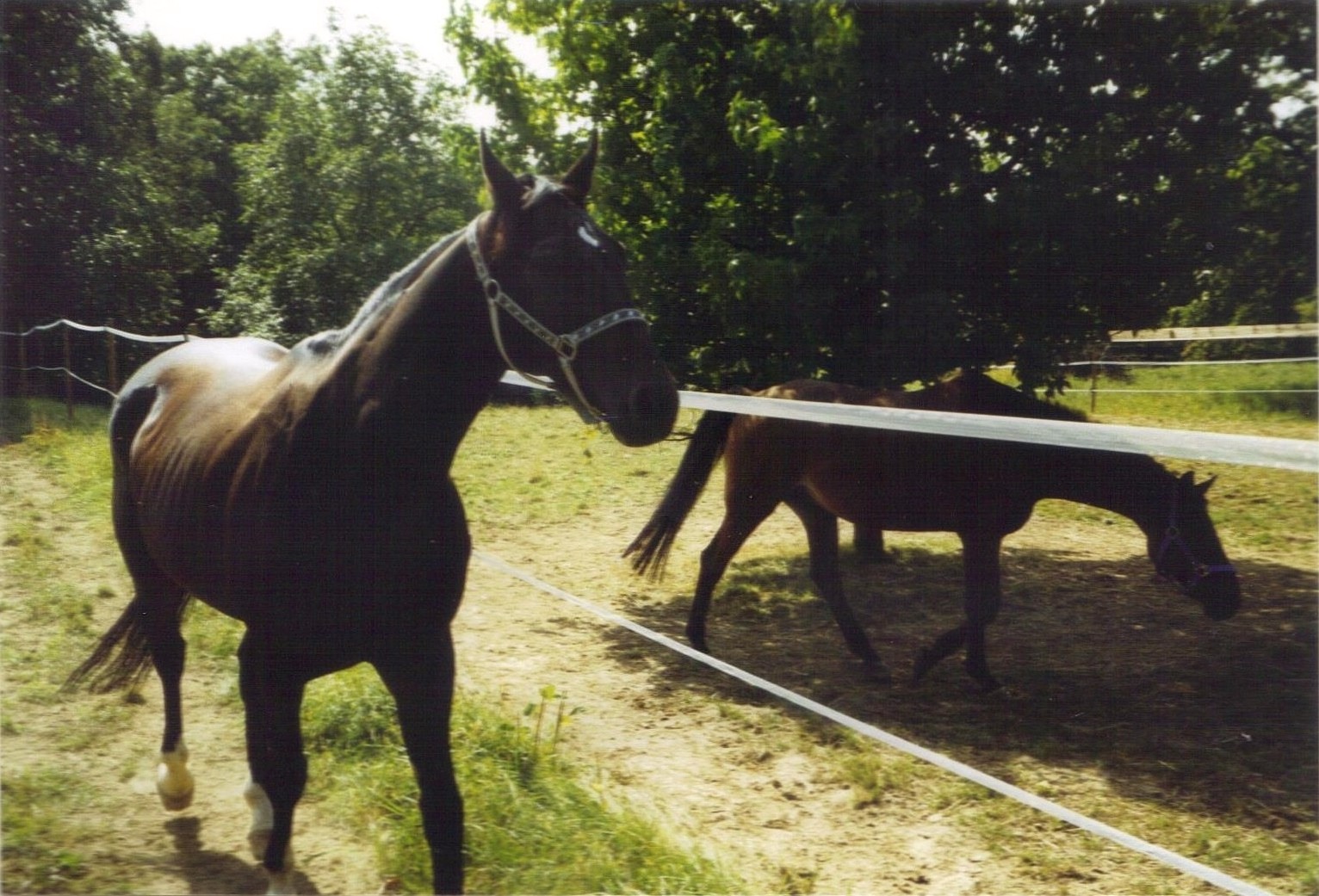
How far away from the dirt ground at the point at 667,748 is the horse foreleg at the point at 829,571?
16 centimetres

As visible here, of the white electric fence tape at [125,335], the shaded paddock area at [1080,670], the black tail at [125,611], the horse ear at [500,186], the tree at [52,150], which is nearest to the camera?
the horse ear at [500,186]

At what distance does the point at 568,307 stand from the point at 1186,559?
145 inches

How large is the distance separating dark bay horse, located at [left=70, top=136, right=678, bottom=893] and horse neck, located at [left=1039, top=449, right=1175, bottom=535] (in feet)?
11.0

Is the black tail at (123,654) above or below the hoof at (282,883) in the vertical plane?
above

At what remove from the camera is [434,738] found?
7.66 ft

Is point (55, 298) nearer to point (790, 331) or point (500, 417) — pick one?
point (500, 417)

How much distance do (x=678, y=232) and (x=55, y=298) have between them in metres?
15.4

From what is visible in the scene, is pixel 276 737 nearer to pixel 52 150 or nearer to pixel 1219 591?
pixel 1219 591

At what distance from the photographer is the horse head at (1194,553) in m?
4.45

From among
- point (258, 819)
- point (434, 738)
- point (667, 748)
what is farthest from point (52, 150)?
point (434, 738)

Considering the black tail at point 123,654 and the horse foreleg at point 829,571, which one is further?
the horse foreleg at point 829,571

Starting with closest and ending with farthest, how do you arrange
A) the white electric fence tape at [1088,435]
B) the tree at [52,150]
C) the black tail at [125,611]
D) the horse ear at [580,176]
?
the white electric fence tape at [1088,435] < the horse ear at [580,176] < the black tail at [125,611] < the tree at [52,150]

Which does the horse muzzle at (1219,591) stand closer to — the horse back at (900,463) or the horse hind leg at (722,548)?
the horse back at (900,463)

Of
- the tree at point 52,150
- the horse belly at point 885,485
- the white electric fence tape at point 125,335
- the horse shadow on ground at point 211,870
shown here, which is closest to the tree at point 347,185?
the white electric fence tape at point 125,335
